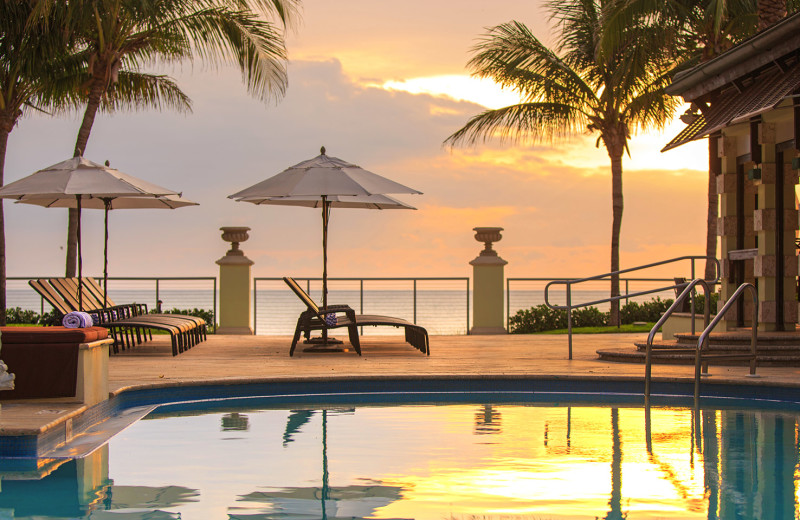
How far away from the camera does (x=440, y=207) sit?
23.6m

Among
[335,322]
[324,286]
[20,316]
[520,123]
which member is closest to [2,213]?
[20,316]

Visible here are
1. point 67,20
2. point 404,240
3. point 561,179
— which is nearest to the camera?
point 67,20

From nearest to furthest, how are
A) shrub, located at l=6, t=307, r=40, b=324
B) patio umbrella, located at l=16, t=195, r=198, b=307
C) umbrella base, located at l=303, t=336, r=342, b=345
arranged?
umbrella base, located at l=303, t=336, r=342, b=345, patio umbrella, located at l=16, t=195, r=198, b=307, shrub, located at l=6, t=307, r=40, b=324

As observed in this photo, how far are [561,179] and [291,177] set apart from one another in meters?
12.7

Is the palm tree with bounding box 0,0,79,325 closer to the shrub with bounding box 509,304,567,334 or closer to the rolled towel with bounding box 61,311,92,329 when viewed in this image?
the shrub with bounding box 509,304,567,334

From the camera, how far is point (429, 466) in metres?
5.70

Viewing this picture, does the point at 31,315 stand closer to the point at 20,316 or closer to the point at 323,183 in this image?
the point at 20,316

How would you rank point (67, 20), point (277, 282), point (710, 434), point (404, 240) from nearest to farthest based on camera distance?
point (710, 434) < point (67, 20) < point (277, 282) < point (404, 240)

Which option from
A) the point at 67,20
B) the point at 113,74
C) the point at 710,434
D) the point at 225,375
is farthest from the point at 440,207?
the point at 710,434

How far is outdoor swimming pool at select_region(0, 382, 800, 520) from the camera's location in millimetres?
4684

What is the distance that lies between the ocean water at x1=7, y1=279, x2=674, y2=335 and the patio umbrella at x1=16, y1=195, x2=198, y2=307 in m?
3.27

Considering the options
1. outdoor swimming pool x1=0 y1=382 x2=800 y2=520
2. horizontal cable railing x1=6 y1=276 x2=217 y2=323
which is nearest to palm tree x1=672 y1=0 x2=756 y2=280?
horizontal cable railing x1=6 y1=276 x2=217 y2=323

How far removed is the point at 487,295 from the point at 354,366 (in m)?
7.23

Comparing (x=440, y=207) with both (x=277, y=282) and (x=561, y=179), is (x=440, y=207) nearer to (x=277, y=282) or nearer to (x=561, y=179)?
(x=561, y=179)
